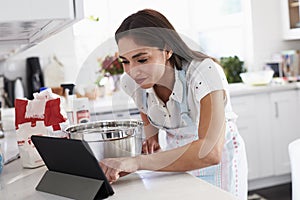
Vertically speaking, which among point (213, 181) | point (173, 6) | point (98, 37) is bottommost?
point (213, 181)

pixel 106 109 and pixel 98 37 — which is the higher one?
pixel 98 37

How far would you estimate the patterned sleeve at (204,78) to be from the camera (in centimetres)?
128

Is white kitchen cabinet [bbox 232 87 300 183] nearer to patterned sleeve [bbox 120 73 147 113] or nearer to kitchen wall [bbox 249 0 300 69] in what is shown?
kitchen wall [bbox 249 0 300 69]

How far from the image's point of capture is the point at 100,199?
1.01 m

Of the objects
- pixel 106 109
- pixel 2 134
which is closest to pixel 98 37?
pixel 106 109

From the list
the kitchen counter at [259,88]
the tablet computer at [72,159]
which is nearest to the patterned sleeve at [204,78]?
the tablet computer at [72,159]

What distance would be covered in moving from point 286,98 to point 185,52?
2.47 meters

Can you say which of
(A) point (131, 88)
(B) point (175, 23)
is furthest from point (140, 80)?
(B) point (175, 23)

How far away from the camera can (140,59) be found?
1.08 m

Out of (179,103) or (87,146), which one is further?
(179,103)

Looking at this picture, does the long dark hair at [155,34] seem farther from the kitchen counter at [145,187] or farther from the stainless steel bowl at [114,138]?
the kitchen counter at [145,187]

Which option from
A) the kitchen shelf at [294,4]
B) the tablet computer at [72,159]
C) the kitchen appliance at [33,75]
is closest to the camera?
the tablet computer at [72,159]

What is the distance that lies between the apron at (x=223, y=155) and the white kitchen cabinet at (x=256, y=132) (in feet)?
6.34

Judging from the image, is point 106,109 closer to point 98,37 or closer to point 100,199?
point 98,37
